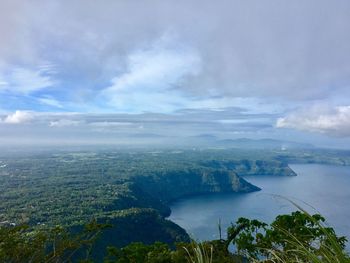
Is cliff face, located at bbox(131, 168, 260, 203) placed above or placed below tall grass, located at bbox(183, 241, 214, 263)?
below

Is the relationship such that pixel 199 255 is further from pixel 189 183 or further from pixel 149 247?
pixel 189 183

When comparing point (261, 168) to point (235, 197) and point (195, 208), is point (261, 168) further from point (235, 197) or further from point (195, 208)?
point (195, 208)

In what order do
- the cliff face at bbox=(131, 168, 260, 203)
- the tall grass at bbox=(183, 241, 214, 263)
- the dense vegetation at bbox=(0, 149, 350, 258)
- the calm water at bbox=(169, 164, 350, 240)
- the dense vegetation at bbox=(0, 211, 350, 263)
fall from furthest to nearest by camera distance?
1. the cliff face at bbox=(131, 168, 260, 203)
2. the calm water at bbox=(169, 164, 350, 240)
3. the dense vegetation at bbox=(0, 149, 350, 258)
4. the dense vegetation at bbox=(0, 211, 350, 263)
5. the tall grass at bbox=(183, 241, 214, 263)

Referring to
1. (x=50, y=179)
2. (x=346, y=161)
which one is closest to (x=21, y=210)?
(x=50, y=179)

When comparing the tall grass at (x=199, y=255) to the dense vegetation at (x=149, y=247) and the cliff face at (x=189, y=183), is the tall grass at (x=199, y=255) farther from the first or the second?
the cliff face at (x=189, y=183)

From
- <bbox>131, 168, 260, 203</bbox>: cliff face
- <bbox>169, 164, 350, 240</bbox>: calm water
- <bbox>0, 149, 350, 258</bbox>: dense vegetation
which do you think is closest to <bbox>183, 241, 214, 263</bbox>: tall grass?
<bbox>0, 149, 350, 258</bbox>: dense vegetation

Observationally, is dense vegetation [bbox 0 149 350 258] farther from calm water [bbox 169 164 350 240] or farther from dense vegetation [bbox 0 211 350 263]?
calm water [bbox 169 164 350 240]

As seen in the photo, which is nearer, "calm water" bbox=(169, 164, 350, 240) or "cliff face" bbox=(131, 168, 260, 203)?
"calm water" bbox=(169, 164, 350, 240)

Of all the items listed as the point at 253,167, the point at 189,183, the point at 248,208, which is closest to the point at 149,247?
the point at 248,208

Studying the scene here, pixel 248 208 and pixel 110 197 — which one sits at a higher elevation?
pixel 110 197
